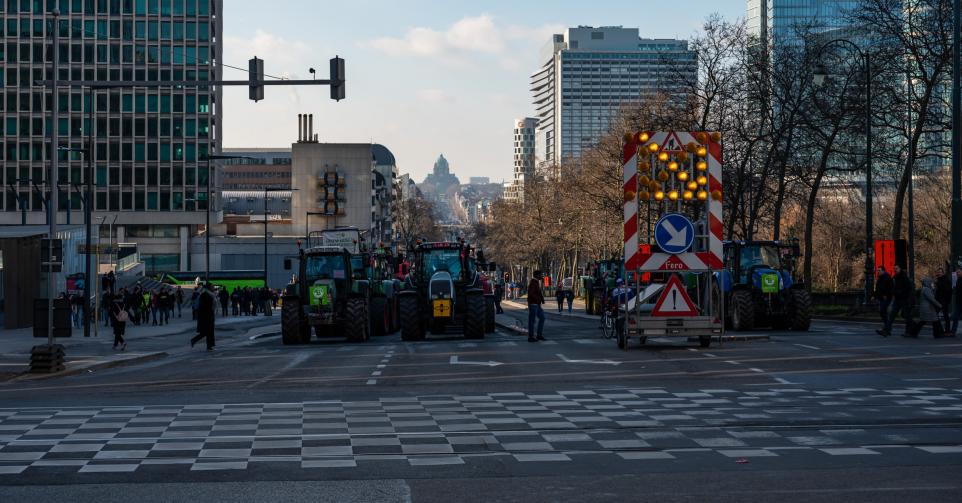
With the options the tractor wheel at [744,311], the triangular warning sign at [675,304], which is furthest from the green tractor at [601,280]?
the triangular warning sign at [675,304]

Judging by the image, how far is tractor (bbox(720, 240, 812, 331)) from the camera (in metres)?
35.0

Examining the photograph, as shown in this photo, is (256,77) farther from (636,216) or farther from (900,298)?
(900,298)

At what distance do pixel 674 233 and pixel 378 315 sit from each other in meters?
17.9

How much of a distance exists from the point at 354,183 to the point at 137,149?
31999 millimetres

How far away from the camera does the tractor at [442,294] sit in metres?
34.9

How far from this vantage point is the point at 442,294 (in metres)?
35.4

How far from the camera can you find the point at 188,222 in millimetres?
117125

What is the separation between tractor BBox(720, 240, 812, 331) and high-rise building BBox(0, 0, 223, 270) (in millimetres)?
81790

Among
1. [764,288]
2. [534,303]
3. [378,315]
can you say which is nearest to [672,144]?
[534,303]

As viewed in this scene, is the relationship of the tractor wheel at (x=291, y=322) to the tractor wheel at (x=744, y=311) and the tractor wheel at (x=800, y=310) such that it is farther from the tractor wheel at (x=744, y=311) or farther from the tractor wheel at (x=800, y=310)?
the tractor wheel at (x=800, y=310)

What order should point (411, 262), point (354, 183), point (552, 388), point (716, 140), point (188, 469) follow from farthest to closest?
point (354, 183)
point (411, 262)
point (716, 140)
point (552, 388)
point (188, 469)

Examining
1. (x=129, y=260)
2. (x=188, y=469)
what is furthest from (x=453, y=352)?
(x=129, y=260)

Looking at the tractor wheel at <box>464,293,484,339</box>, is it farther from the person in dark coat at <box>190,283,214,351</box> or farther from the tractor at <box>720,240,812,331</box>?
the person in dark coat at <box>190,283,214,351</box>

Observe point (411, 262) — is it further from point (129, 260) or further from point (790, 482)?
point (129, 260)
